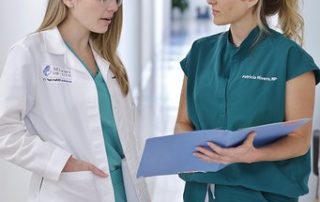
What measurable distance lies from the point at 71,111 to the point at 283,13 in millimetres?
657

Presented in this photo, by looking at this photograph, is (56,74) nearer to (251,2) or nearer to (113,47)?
(113,47)

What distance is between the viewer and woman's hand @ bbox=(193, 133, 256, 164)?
133cm

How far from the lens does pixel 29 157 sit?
142 cm

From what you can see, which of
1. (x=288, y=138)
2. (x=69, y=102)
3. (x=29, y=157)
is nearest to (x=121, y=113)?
(x=69, y=102)

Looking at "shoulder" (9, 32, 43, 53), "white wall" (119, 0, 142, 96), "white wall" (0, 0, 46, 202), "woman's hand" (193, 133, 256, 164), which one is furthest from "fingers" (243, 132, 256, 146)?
"white wall" (119, 0, 142, 96)

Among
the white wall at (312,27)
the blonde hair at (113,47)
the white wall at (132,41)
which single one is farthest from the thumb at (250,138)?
the white wall at (132,41)

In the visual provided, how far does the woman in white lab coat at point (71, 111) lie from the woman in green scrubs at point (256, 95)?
0.23 meters

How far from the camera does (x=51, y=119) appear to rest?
1.45m

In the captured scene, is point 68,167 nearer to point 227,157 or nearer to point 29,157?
point 29,157

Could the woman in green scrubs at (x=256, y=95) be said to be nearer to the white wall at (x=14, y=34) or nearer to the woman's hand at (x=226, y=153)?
the woman's hand at (x=226, y=153)

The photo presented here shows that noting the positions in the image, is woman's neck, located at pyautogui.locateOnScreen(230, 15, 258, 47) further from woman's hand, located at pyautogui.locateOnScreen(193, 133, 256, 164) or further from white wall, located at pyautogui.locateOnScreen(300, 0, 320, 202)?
white wall, located at pyautogui.locateOnScreen(300, 0, 320, 202)

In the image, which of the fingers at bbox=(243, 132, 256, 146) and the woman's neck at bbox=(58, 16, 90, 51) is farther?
the woman's neck at bbox=(58, 16, 90, 51)

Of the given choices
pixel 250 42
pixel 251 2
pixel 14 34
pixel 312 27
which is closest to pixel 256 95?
pixel 250 42

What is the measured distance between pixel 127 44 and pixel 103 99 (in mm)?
3777
